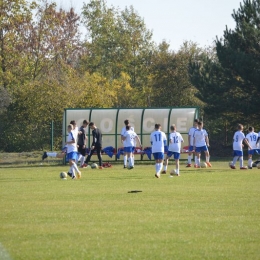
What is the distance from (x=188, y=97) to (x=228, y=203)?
50.5 meters

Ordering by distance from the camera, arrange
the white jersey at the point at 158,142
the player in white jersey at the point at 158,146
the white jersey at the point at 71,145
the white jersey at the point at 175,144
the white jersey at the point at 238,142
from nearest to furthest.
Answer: the white jersey at the point at 71,145
the player in white jersey at the point at 158,146
the white jersey at the point at 158,142
the white jersey at the point at 175,144
the white jersey at the point at 238,142

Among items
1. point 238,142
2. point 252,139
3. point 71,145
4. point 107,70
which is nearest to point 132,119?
point 252,139

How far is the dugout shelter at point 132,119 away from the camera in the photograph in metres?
45.2

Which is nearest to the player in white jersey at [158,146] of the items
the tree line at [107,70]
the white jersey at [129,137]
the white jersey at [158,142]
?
the white jersey at [158,142]

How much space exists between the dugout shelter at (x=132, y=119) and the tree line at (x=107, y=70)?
7076 mm

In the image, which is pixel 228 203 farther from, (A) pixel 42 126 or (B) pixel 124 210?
(A) pixel 42 126

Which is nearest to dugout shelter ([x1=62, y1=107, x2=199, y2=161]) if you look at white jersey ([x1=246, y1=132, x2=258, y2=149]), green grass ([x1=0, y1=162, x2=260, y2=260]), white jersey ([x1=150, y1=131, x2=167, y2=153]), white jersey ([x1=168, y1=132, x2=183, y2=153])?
white jersey ([x1=246, y1=132, x2=258, y2=149])

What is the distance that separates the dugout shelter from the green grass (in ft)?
60.7

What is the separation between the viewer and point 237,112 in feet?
182

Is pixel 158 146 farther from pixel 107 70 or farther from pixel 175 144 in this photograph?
pixel 107 70

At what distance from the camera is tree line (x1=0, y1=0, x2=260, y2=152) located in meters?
54.5

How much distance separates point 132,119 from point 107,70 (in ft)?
146

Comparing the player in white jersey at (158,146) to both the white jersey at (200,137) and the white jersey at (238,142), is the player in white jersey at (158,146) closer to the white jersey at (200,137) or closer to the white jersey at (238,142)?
the white jersey at (238,142)

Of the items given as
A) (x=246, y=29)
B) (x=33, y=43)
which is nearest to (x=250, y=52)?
(x=246, y=29)
